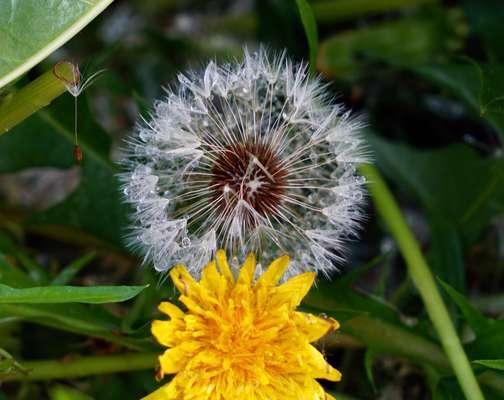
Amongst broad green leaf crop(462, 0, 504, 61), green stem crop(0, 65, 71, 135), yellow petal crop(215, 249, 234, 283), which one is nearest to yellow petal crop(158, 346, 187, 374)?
yellow petal crop(215, 249, 234, 283)

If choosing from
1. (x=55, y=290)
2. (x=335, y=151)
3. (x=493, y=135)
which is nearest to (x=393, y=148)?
(x=493, y=135)

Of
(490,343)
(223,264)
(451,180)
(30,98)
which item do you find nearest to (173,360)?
(223,264)

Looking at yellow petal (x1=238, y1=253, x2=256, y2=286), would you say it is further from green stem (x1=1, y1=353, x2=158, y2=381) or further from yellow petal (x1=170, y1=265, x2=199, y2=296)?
green stem (x1=1, y1=353, x2=158, y2=381)

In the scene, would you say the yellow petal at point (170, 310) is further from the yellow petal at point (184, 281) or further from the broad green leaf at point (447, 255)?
the broad green leaf at point (447, 255)

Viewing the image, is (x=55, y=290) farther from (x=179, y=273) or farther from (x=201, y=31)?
(x=201, y=31)

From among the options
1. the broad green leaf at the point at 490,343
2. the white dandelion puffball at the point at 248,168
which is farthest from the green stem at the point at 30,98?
the broad green leaf at the point at 490,343

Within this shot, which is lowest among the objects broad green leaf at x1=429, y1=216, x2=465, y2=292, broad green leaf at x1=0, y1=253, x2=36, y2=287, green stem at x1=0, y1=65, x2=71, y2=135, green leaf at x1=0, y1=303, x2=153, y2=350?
green leaf at x1=0, y1=303, x2=153, y2=350

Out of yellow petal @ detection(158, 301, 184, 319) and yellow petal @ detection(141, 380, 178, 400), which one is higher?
yellow petal @ detection(158, 301, 184, 319)
